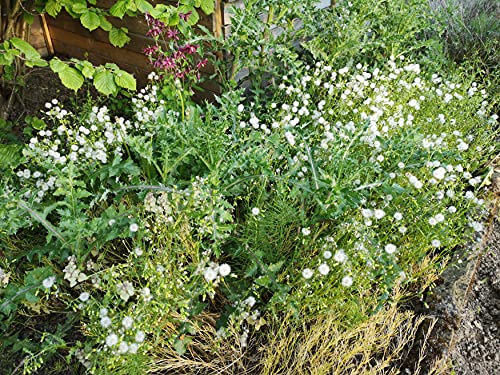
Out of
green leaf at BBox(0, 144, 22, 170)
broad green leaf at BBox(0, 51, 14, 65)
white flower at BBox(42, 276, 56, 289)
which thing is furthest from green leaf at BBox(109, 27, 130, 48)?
white flower at BBox(42, 276, 56, 289)

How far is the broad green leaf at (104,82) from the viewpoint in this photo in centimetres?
258

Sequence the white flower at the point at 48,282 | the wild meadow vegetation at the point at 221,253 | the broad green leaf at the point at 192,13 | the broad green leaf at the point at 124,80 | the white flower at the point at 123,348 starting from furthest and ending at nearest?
the broad green leaf at the point at 192,13
the broad green leaf at the point at 124,80
the wild meadow vegetation at the point at 221,253
the white flower at the point at 48,282
the white flower at the point at 123,348

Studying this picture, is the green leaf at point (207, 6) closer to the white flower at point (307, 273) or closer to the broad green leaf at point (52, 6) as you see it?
the broad green leaf at point (52, 6)

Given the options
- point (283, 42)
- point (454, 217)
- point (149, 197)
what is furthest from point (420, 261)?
point (283, 42)

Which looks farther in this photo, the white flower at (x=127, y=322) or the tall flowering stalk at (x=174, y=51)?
the tall flowering stalk at (x=174, y=51)

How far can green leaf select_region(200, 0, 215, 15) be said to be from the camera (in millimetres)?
2762

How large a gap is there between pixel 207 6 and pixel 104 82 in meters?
0.77

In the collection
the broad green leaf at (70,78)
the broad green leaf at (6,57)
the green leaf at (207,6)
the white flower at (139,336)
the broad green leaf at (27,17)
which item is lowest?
the white flower at (139,336)

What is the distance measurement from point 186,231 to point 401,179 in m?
1.05

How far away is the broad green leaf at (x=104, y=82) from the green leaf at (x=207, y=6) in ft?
2.24

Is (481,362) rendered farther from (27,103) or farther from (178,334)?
(27,103)

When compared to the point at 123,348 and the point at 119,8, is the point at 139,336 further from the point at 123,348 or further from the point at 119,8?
the point at 119,8

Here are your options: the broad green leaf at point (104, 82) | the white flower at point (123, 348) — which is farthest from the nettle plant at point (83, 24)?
→ the white flower at point (123, 348)

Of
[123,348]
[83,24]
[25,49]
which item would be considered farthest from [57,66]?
[123,348]
